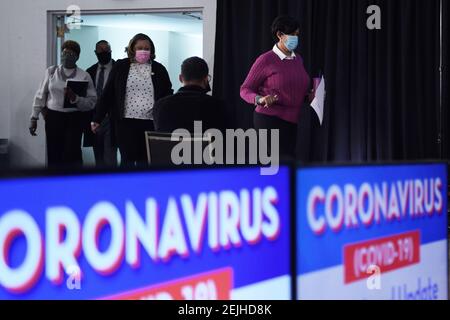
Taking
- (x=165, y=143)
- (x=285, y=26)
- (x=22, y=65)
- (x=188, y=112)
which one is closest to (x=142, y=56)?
(x=285, y=26)

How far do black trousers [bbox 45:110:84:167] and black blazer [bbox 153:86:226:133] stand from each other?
212 cm

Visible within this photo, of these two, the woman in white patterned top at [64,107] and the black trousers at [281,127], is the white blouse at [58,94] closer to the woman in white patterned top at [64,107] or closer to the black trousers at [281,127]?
the woman in white patterned top at [64,107]

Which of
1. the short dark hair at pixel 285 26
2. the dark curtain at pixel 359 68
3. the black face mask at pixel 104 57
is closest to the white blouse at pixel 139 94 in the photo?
the short dark hair at pixel 285 26

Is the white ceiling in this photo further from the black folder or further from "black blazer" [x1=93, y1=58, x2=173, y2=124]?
"black blazer" [x1=93, y1=58, x2=173, y2=124]

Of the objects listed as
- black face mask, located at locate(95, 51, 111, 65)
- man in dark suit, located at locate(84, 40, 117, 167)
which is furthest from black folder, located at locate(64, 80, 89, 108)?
black face mask, located at locate(95, 51, 111, 65)

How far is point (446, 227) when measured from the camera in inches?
55.1

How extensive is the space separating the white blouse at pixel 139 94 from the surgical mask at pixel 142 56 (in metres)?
0.04

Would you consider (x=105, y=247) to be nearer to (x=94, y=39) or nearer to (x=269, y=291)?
(x=269, y=291)

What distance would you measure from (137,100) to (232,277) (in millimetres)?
3641

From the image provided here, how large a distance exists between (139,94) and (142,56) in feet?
0.79

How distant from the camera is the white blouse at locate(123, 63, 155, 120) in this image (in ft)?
15.0

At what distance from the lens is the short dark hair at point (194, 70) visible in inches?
139

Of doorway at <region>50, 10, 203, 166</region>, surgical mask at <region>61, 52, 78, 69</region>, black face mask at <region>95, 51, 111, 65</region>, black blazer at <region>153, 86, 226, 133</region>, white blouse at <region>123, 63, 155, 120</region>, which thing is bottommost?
black blazer at <region>153, 86, 226, 133</region>

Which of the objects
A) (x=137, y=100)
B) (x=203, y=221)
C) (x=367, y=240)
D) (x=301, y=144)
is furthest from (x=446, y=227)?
(x=301, y=144)
